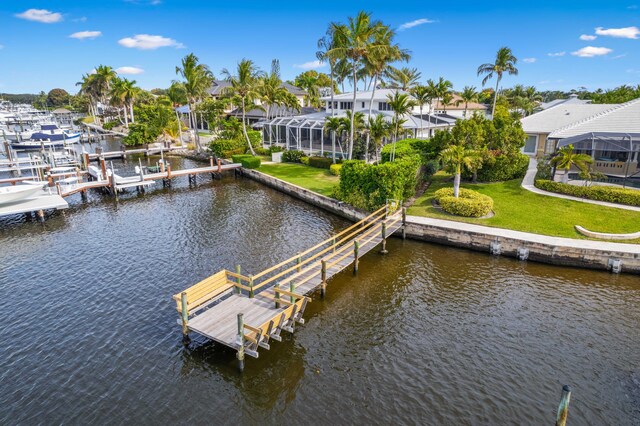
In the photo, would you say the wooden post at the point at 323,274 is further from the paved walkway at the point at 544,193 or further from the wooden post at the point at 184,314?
the paved walkway at the point at 544,193

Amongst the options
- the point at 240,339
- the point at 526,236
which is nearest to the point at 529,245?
the point at 526,236

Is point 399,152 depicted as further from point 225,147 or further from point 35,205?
point 35,205

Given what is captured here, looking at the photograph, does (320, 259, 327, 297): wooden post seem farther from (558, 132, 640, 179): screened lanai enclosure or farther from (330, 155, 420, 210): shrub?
(558, 132, 640, 179): screened lanai enclosure

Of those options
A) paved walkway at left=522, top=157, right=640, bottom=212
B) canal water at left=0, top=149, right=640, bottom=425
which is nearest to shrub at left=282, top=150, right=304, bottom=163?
canal water at left=0, top=149, right=640, bottom=425

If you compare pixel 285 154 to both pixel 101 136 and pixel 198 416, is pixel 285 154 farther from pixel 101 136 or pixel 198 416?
pixel 101 136

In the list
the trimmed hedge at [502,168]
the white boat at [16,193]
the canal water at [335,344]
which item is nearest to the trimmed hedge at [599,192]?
the trimmed hedge at [502,168]

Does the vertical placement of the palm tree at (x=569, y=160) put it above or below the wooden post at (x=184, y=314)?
above
